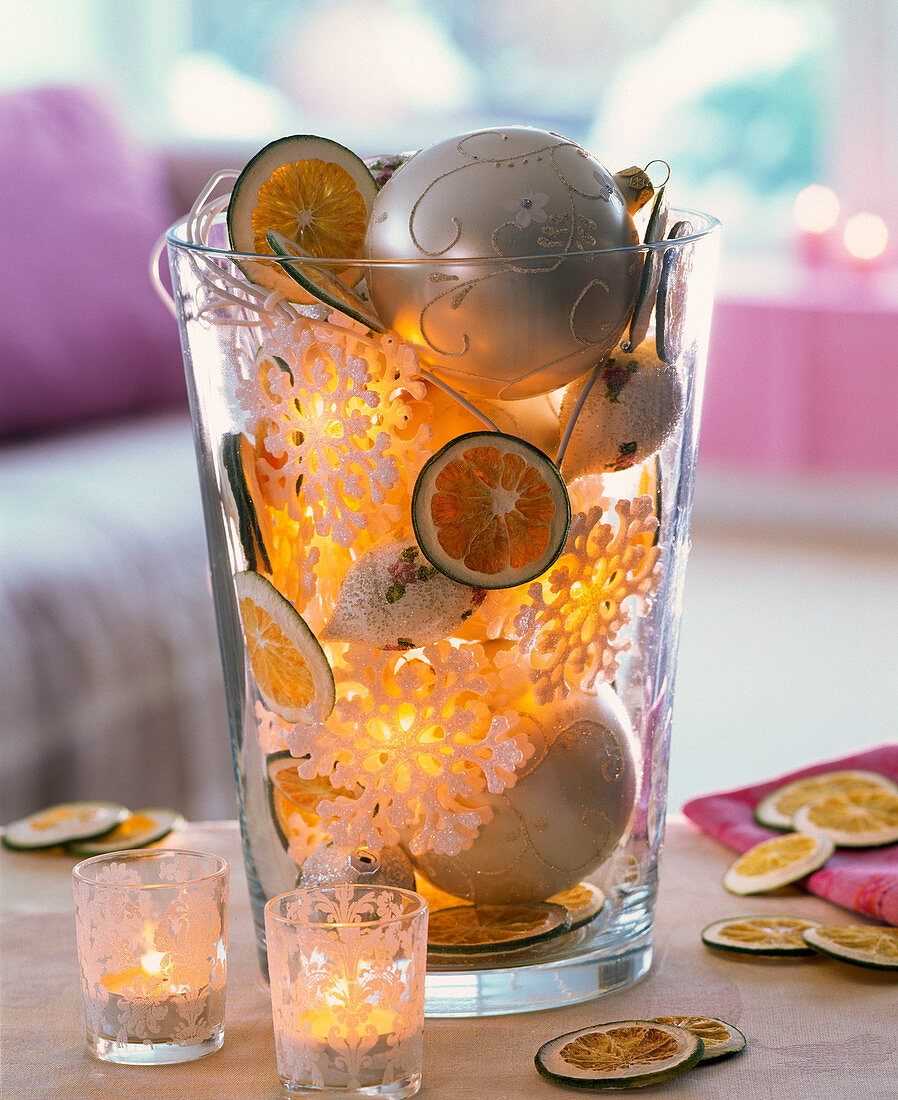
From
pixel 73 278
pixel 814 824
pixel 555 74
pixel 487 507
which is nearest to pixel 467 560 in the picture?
pixel 487 507

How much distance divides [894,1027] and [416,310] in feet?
1.10

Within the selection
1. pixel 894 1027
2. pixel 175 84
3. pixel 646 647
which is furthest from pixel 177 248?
pixel 175 84

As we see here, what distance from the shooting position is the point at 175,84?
375 centimetres

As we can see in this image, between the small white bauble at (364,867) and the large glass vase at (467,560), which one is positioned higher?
the large glass vase at (467,560)

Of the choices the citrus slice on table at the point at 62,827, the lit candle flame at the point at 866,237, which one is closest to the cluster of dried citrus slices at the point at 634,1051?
the citrus slice on table at the point at 62,827

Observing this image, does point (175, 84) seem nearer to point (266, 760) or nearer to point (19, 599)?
point (19, 599)

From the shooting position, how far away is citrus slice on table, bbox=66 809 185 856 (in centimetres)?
76

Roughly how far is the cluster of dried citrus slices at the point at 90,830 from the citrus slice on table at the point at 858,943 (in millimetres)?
366

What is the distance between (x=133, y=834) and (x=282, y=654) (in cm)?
29

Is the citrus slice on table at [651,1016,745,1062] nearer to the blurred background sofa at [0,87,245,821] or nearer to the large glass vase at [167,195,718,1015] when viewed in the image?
the large glass vase at [167,195,718,1015]

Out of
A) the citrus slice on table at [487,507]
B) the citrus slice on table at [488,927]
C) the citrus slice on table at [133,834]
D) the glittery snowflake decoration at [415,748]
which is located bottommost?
the citrus slice on table at [133,834]

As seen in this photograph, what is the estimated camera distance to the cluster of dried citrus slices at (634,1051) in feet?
1.61

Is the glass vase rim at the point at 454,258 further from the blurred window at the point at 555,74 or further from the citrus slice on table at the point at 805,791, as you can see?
the blurred window at the point at 555,74

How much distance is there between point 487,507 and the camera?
0.50 m
